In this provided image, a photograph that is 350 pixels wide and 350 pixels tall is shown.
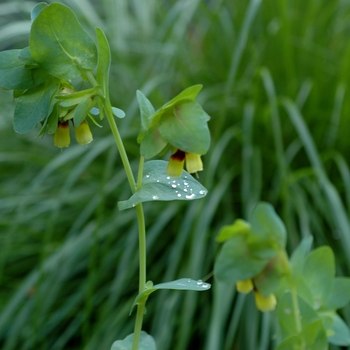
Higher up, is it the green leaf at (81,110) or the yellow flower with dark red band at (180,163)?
the green leaf at (81,110)

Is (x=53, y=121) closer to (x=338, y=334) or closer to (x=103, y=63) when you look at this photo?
(x=103, y=63)

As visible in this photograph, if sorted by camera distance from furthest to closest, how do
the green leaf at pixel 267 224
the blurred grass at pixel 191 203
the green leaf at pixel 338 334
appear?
1. the blurred grass at pixel 191 203
2. the green leaf at pixel 338 334
3. the green leaf at pixel 267 224

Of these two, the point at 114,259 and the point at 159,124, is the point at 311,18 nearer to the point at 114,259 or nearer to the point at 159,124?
the point at 114,259

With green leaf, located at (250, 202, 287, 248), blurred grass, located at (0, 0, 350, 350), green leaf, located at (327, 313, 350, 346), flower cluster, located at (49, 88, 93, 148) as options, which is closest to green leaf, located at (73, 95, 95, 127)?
flower cluster, located at (49, 88, 93, 148)

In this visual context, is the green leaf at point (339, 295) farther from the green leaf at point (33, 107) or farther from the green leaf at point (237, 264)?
the green leaf at point (33, 107)

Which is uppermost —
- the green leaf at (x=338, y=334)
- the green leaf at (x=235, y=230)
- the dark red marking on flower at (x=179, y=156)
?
the dark red marking on flower at (x=179, y=156)

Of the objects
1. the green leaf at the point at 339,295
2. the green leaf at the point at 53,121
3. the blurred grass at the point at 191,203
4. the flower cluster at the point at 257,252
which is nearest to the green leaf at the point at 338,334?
the green leaf at the point at 339,295

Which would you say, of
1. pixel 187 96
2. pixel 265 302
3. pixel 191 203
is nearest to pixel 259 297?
pixel 265 302
